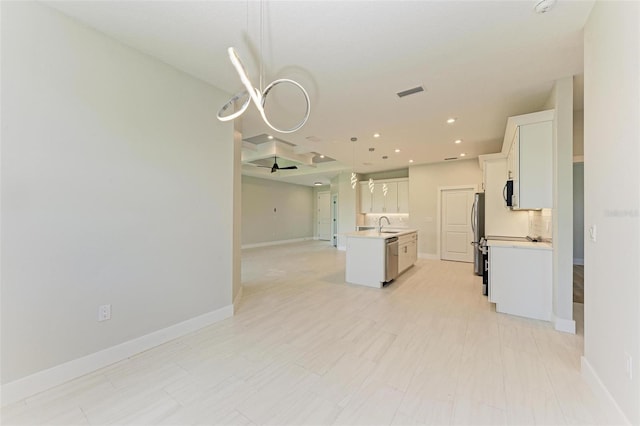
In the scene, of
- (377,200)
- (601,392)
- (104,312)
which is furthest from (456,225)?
(104,312)

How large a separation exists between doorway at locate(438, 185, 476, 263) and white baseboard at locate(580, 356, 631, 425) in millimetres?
5005

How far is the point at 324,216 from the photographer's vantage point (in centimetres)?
1197

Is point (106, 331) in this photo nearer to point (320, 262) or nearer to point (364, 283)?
point (364, 283)

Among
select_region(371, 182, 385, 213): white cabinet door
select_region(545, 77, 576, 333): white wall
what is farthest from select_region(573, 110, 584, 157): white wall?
select_region(371, 182, 385, 213): white cabinet door

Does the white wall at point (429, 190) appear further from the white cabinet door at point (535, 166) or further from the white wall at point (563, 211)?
the white wall at point (563, 211)

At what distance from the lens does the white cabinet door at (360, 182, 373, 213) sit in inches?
332

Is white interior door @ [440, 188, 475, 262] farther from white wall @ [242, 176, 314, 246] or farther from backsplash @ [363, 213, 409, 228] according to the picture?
white wall @ [242, 176, 314, 246]

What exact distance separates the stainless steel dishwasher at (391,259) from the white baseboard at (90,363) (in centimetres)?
285

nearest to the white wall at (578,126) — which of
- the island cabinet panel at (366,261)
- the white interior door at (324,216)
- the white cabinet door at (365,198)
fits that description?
the island cabinet panel at (366,261)

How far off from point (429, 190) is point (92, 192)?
23.5ft

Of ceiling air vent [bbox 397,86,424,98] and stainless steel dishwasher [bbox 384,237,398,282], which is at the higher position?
ceiling air vent [bbox 397,86,424,98]

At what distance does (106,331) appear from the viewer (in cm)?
209

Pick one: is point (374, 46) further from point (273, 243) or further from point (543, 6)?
point (273, 243)

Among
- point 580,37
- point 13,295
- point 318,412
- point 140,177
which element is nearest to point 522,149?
point 580,37
